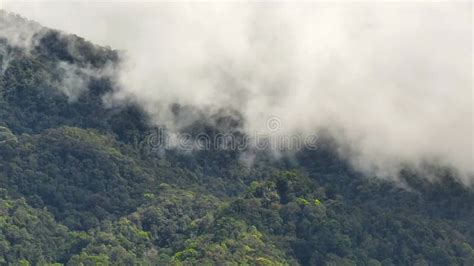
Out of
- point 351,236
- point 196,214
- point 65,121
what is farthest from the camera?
point 65,121

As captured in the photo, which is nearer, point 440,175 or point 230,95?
point 440,175

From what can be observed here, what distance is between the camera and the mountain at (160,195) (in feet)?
476

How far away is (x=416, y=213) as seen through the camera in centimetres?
15112

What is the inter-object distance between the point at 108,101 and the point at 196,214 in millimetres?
22600

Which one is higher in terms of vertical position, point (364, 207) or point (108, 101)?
point (108, 101)

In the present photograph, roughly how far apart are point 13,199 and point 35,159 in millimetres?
6472

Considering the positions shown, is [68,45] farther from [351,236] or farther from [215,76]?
[351,236]

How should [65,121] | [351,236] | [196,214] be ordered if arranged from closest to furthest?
[351,236]
[196,214]
[65,121]

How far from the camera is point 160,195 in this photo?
6319 inches

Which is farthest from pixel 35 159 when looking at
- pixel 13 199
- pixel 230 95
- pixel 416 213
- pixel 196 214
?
pixel 416 213

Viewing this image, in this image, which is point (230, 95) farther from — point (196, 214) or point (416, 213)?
point (416, 213)

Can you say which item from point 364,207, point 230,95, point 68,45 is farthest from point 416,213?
point 68,45

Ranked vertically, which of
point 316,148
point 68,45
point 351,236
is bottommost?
point 351,236

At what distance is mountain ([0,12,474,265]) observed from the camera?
476 feet
